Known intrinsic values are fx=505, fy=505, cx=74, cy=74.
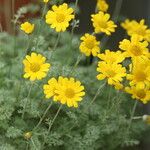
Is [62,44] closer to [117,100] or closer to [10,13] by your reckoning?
[10,13]

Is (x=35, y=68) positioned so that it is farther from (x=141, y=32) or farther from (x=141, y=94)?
(x=141, y=32)

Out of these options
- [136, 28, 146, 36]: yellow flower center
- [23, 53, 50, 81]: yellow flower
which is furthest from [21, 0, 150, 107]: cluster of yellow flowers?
[136, 28, 146, 36]: yellow flower center

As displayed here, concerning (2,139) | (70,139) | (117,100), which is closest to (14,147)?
(2,139)

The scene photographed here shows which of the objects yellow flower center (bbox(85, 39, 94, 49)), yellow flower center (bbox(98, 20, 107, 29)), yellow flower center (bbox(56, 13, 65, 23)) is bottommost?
yellow flower center (bbox(85, 39, 94, 49))

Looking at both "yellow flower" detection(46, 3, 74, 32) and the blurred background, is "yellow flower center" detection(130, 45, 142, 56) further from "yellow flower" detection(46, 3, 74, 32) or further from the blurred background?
the blurred background

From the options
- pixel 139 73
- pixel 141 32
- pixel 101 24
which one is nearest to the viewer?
pixel 139 73

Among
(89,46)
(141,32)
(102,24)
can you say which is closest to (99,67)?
(89,46)
